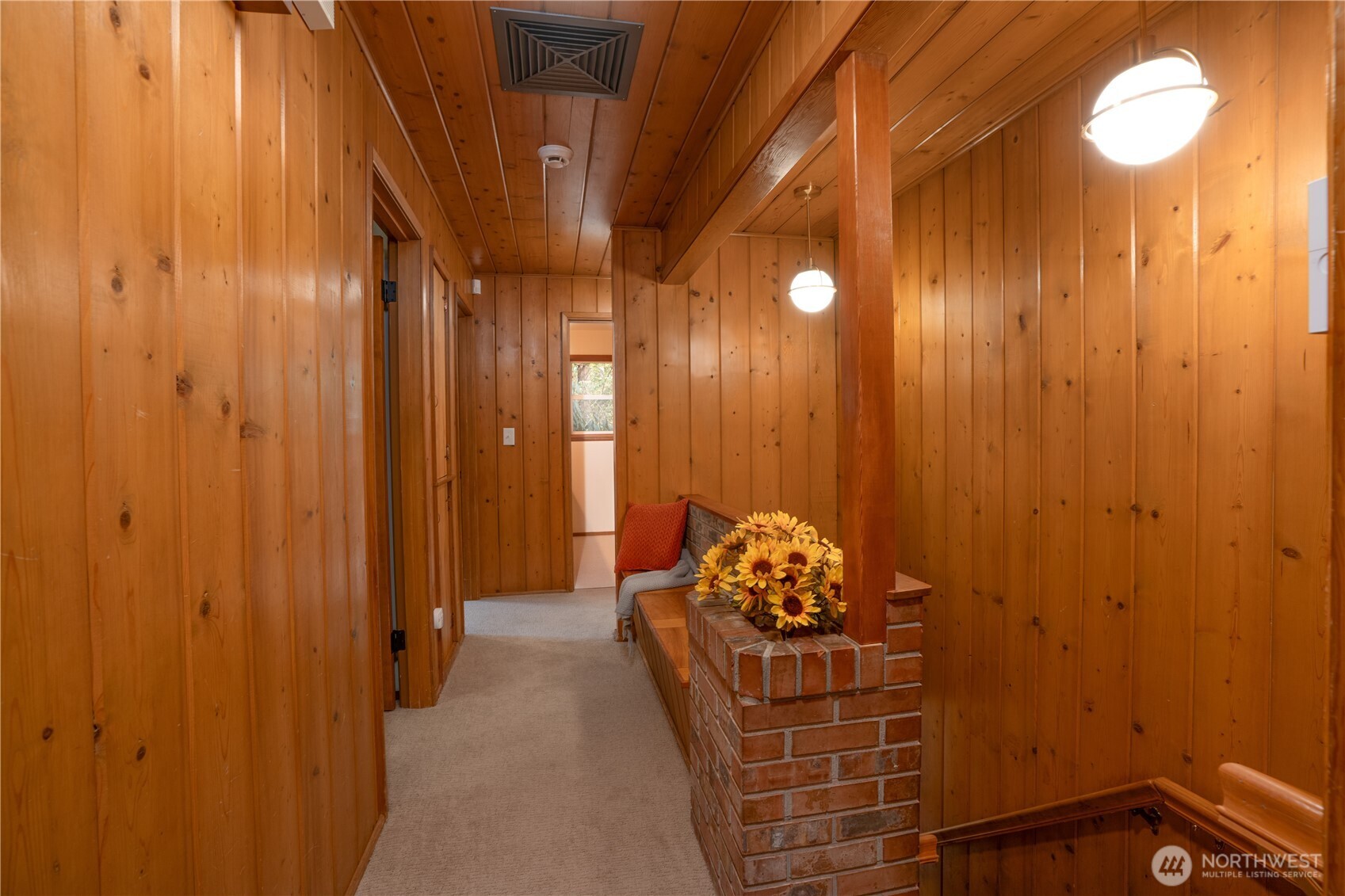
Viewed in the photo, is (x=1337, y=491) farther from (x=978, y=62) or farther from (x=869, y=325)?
(x=978, y=62)

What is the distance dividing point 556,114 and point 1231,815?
2.69 m

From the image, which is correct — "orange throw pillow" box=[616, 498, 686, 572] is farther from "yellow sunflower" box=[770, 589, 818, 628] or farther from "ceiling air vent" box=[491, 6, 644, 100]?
"ceiling air vent" box=[491, 6, 644, 100]

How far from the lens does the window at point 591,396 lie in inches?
229

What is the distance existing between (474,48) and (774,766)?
220 cm

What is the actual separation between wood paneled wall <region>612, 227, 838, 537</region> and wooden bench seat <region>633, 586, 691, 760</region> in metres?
0.69

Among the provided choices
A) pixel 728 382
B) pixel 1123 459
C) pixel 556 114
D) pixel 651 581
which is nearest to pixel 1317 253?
pixel 1123 459

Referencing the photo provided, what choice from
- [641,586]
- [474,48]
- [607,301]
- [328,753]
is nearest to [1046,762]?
[641,586]

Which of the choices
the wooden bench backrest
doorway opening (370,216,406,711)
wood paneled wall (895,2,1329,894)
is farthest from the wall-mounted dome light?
doorway opening (370,216,406,711)

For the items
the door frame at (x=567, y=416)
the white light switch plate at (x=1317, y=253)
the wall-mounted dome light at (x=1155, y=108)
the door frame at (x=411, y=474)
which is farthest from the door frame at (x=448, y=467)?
the white light switch plate at (x=1317, y=253)

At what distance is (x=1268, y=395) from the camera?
4.92ft

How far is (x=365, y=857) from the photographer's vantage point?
1.81 meters

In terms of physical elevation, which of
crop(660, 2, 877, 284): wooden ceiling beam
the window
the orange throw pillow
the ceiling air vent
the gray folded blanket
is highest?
the ceiling air vent

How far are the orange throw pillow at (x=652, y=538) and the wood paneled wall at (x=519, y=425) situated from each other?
1.31 m

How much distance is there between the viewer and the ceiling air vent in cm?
174
